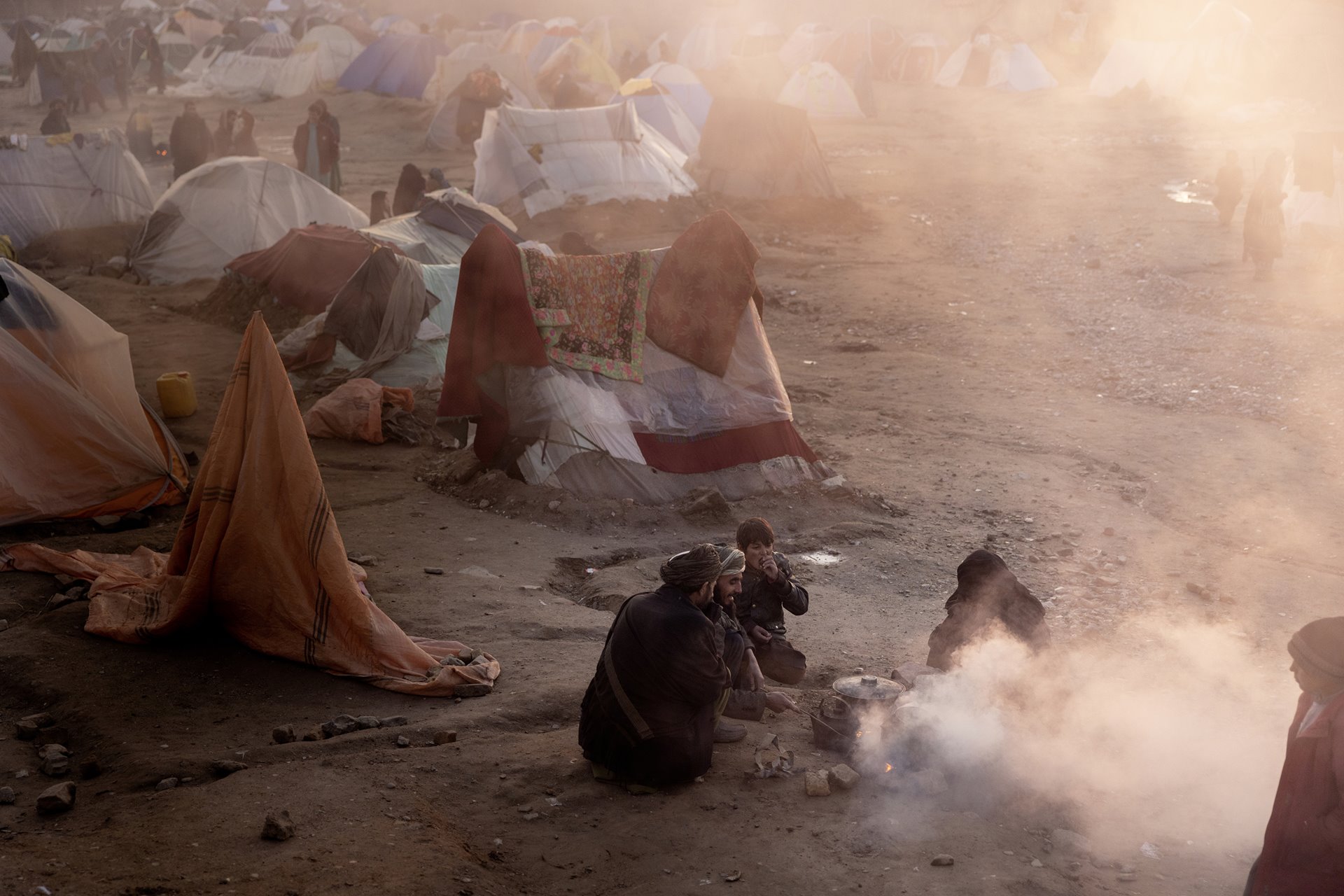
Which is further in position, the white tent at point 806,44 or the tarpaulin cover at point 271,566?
the white tent at point 806,44

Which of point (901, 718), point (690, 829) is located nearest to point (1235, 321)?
point (901, 718)

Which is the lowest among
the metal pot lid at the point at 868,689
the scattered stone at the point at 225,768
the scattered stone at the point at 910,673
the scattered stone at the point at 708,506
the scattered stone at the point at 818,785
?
the scattered stone at the point at 708,506

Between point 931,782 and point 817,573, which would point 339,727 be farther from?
point 817,573

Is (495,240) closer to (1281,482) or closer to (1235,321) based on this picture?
(1281,482)

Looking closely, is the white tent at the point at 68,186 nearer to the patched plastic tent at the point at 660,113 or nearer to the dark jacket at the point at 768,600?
the patched plastic tent at the point at 660,113

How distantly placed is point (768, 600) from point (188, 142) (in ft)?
52.2

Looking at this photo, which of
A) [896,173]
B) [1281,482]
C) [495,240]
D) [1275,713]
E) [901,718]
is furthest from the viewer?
[896,173]

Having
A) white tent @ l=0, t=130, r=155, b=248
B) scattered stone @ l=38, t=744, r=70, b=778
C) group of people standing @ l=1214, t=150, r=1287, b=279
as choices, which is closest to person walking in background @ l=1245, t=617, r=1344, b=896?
scattered stone @ l=38, t=744, r=70, b=778

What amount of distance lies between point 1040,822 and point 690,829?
122 centimetres

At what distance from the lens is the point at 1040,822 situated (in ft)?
13.2

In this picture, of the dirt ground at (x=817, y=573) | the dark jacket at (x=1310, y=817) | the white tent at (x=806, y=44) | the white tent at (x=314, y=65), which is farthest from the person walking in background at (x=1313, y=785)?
the white tent at (x=314, y=65)

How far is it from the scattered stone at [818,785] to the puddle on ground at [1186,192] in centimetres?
1608

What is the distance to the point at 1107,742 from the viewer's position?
4570 mm

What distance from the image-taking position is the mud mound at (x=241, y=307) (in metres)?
11.9
